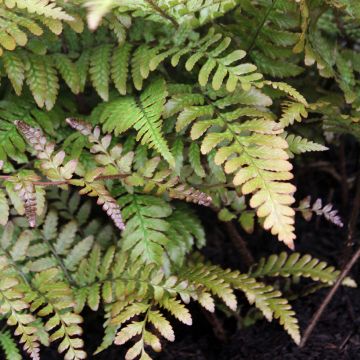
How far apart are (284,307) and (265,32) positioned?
914 mm

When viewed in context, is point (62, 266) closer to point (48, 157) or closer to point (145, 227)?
point (145, 227)

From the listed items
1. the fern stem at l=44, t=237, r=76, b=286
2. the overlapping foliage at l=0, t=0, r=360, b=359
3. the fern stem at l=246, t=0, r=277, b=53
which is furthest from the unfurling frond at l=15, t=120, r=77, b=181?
the fern stem at l=246, t=0, r=277, b=53

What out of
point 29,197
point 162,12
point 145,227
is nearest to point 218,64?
point 162,12

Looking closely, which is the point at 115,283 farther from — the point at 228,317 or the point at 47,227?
the point at 228,317

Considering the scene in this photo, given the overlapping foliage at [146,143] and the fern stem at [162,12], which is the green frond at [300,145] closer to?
the overlapping foliage at [146,143]

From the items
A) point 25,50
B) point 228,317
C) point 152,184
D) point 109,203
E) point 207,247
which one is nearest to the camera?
point 109,203

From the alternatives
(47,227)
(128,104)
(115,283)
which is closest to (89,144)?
(128,104)

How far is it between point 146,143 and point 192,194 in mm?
212

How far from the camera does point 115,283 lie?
1838 mm

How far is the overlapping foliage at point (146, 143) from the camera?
65.4 inches

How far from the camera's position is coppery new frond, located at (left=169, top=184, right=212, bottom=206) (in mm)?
1656

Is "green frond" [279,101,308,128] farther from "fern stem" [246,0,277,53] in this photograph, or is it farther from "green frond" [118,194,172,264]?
"green frond" [118,194,172,264]

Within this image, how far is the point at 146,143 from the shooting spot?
1722mm

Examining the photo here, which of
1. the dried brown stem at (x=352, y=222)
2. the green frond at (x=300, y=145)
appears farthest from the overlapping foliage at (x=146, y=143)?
the dried brown stem at (x=352, y=222)
